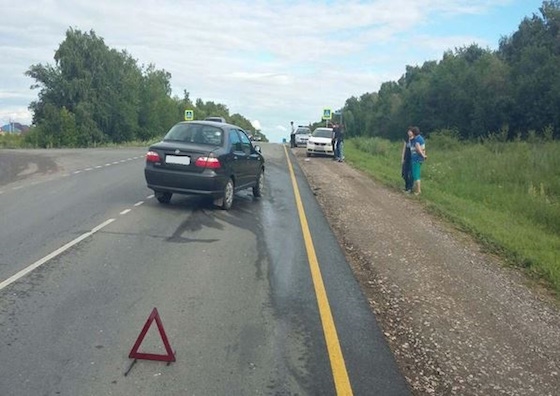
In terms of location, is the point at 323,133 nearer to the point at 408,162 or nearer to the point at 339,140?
the point at 339,140

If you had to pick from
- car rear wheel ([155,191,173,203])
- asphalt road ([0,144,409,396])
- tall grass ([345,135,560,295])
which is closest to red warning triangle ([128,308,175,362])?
asphalt road ([0,144,409,396])

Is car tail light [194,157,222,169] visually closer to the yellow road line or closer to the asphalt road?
the asphalt road

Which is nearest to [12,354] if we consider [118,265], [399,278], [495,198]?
[118,265]

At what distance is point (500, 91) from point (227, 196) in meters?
48.3

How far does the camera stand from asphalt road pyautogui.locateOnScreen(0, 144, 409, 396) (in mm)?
4332

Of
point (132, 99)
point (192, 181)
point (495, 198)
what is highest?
point (132, 99)

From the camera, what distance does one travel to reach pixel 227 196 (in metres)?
12.0

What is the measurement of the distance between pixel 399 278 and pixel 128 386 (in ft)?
13.7

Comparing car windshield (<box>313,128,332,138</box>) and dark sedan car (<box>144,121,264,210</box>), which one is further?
car windshield (<box>313,128,332,138</box>)

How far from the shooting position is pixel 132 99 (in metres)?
71.1

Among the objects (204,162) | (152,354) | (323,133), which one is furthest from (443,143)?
(152,354)

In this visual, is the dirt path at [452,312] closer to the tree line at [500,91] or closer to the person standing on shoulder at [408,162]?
the person standing on shoulder at [408,162]

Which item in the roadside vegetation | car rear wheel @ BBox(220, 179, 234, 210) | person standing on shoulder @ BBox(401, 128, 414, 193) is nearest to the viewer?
car rear wheel @ BBox(220, 179, 234, 210)

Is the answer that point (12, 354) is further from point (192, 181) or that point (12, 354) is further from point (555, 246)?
point (555, 246)
